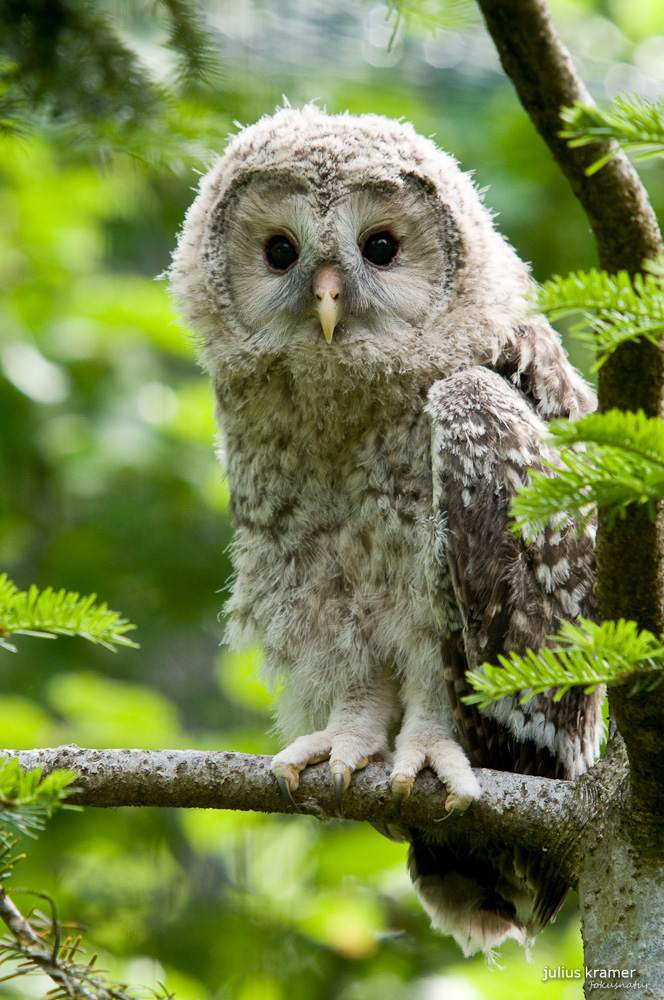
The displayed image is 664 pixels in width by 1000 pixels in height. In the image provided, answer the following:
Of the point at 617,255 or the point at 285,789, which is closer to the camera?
the point at 617,255

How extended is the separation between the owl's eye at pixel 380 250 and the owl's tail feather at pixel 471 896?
5.81 feet

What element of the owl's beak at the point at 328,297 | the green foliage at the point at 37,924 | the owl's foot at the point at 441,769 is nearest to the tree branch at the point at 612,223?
the owl's foot at the point at 441,769

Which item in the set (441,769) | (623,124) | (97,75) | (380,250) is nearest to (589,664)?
(623,124)

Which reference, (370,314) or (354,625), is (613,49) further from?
(354,625)

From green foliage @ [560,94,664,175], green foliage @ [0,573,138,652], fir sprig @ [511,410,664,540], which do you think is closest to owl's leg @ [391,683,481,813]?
green foliage @ [0,573,138,652]

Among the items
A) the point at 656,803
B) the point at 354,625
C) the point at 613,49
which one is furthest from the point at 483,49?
the point at 656,803

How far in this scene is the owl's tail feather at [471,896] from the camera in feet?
9.95

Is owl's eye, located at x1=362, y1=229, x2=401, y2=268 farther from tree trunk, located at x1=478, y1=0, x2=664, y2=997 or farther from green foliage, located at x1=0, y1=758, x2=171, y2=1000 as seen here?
green foliage, located at x1=0, y1=758, x2=171, y2=1000

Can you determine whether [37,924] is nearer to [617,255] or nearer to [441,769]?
[441,769]

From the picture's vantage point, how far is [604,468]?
4.33 feet

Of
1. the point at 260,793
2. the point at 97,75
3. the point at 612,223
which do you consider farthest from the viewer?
the point at 97,75

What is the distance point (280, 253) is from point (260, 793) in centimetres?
169

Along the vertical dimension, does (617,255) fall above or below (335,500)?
below

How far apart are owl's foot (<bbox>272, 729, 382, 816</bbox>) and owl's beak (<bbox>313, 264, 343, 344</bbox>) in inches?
45.1
